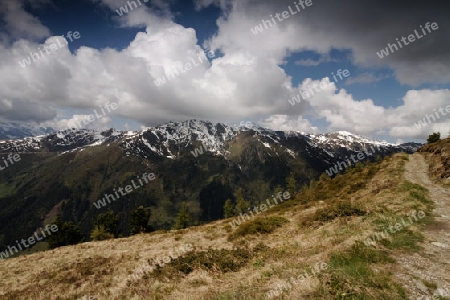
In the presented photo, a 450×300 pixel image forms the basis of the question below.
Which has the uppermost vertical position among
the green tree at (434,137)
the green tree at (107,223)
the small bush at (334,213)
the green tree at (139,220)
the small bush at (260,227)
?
the green tree at (107,223)

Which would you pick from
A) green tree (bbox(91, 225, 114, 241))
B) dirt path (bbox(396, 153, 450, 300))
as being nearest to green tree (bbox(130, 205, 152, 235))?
green tree (bbox(91, 225, 114, 241))

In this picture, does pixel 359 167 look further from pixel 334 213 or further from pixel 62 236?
pixel 62 236

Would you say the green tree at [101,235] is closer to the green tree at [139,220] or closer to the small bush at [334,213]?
the green tree at [139,220]

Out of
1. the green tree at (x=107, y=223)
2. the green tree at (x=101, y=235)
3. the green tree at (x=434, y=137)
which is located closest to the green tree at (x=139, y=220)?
the green tree at (x=101, y=235)

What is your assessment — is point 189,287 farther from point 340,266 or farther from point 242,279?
point 340,266

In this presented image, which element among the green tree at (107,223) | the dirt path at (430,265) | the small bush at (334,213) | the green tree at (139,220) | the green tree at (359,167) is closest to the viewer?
the dirt path at (430,265)

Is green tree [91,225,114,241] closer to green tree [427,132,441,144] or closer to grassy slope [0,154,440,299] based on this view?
grassy slope [0,154,440,299]

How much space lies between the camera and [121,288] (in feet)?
41.3

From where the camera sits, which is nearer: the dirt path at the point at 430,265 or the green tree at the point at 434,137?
the dirt path at the point at 430,265

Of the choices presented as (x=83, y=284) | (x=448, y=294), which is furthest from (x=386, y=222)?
(x=83, y=284)

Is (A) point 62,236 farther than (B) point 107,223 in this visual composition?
No

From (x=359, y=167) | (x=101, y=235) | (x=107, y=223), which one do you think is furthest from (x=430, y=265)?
(x=107, y=223)

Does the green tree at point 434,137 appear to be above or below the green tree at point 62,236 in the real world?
below

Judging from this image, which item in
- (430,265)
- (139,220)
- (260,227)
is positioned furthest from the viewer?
(139,220)
